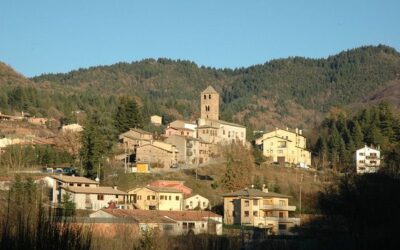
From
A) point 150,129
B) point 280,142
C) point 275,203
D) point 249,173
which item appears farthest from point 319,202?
point 150,129

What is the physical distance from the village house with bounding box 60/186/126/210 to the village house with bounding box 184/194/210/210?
16.9ft

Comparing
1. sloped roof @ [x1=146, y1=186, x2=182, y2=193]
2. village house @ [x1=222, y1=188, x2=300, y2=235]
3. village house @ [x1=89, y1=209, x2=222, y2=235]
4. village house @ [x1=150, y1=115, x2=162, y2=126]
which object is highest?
village house @ [x1=150, y1=115, x2=162, y2=126]

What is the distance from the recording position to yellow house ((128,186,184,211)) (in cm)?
5628

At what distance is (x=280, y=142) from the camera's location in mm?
85500

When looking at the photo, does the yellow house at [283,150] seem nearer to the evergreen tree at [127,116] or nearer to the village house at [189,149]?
the village house at [189,149]

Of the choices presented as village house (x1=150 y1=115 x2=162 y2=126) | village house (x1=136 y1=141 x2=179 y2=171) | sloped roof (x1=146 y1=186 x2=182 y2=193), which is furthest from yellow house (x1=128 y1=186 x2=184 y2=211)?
village house (x1=150 y1=115 x2=162 y2=126)

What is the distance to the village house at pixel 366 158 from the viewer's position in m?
77.5

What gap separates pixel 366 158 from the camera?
261 ft

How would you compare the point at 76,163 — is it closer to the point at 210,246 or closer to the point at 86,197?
the point at 86,197

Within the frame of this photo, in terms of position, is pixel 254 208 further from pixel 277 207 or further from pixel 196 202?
pixel 196 202

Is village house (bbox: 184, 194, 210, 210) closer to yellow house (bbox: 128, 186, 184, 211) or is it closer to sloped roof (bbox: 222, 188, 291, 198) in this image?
yellow house (bbox: 128, 186, 184, 211)

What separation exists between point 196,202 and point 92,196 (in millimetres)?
8545

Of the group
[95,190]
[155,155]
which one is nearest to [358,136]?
[155,155]

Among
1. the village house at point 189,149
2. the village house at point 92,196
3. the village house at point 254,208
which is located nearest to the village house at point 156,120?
the village house at point 189,149
